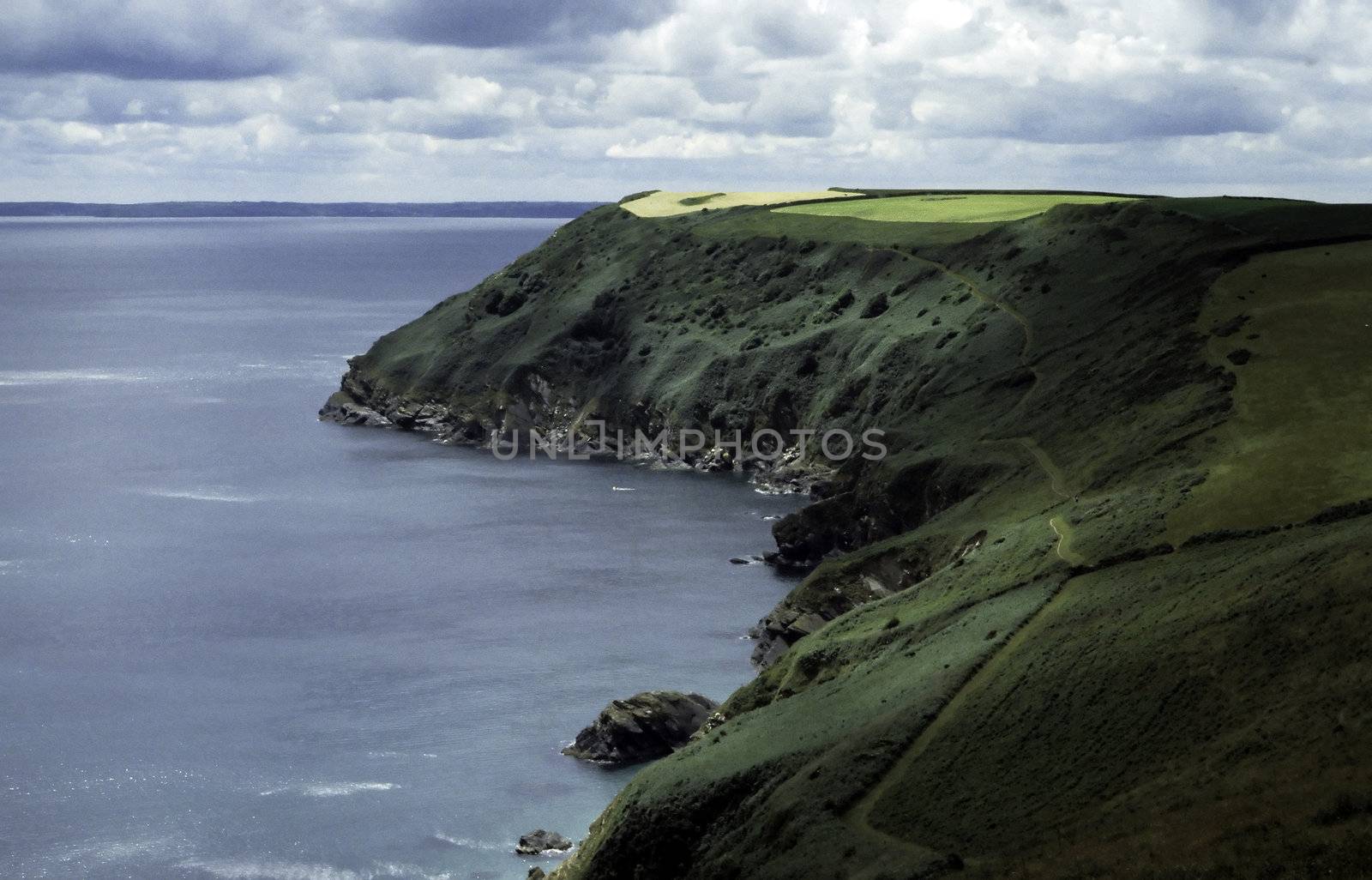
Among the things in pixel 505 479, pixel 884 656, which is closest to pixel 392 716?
pixel 884 656

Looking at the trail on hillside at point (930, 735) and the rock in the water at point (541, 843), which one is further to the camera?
the rock in the water at point (541, 843)

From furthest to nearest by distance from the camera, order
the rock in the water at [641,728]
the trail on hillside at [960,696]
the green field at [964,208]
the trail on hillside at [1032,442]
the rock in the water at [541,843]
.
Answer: the green field at [964,208] → the rock in the water at [641,728] → the trail on hillside at [1032,442] → the rock in the water at [541,843] → the trail on hillside at [960,696]

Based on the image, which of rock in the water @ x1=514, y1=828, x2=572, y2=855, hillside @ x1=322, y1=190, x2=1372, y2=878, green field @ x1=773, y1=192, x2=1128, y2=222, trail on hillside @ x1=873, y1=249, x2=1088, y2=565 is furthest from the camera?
green field @ x1=773, y1=192, x2=1128, y2=222

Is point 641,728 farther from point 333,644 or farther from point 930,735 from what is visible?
point 333,644

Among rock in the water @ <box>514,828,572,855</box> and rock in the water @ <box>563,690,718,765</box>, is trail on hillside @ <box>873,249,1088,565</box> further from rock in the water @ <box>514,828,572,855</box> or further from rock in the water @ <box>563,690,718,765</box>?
rock in the water @ <box>514,828,572,855</box>

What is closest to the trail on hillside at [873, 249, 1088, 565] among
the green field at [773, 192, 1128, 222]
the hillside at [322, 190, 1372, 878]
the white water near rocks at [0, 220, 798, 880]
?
the hillside at [322, 190, 1372, 878]

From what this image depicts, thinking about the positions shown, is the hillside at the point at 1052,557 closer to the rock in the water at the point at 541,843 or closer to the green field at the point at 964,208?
the green field at the point at 964,208

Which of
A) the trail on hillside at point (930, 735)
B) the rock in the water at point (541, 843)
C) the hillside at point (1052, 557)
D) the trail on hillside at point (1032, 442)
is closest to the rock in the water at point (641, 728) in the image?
the hillside at point (1052, 557)
